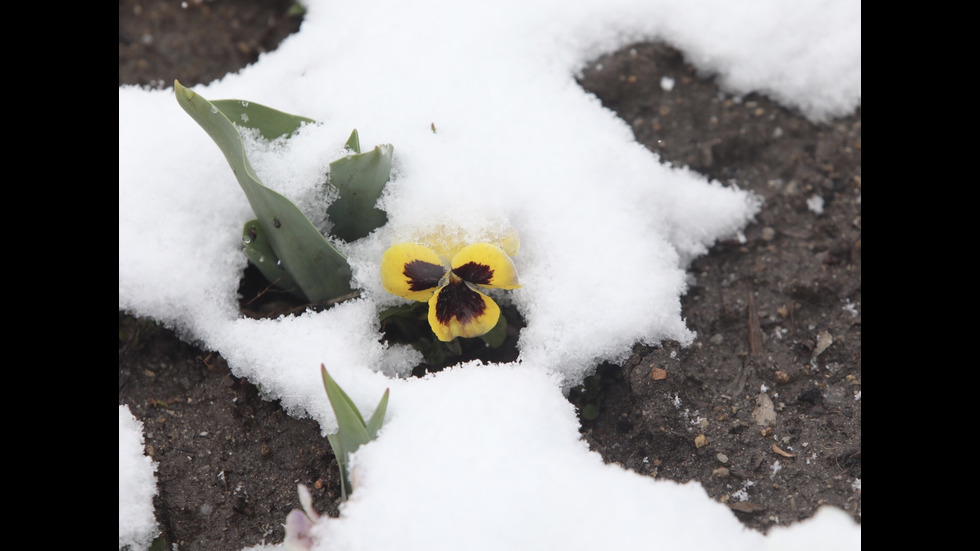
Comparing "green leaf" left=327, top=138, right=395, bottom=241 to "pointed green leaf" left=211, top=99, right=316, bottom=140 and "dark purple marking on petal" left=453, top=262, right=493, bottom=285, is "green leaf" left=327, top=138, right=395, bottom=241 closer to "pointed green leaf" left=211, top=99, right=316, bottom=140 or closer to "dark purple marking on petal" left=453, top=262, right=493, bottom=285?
"pointed green leaf" left=211, top=99, right=316, bottom=140

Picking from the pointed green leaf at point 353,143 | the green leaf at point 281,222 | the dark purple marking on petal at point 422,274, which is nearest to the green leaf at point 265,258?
the green leaf at point 281,222

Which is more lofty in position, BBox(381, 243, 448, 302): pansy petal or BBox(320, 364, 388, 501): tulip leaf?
BBox(381, 243, 448, 302): pansy petal

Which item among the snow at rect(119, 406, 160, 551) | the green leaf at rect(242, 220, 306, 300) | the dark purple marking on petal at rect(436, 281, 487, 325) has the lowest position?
the snow at rect(119, 406, 160, 551)

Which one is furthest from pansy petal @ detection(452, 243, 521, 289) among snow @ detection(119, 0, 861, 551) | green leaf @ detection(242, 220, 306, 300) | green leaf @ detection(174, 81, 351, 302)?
green leaf @ detection(242, 220, 306, 300)

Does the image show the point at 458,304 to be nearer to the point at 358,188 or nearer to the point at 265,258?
the point at 358,188

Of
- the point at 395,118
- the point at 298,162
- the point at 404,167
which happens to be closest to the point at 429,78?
the point at 395,118

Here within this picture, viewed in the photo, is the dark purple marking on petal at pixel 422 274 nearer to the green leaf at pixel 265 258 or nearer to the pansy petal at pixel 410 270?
the pansy petal at pixel 410 270

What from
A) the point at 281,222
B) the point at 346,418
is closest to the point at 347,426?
the point at 346,418

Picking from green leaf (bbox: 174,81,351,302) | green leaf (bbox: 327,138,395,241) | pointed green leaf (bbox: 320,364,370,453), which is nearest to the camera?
pointed green leaf (bbox: 320,364,370,453)
